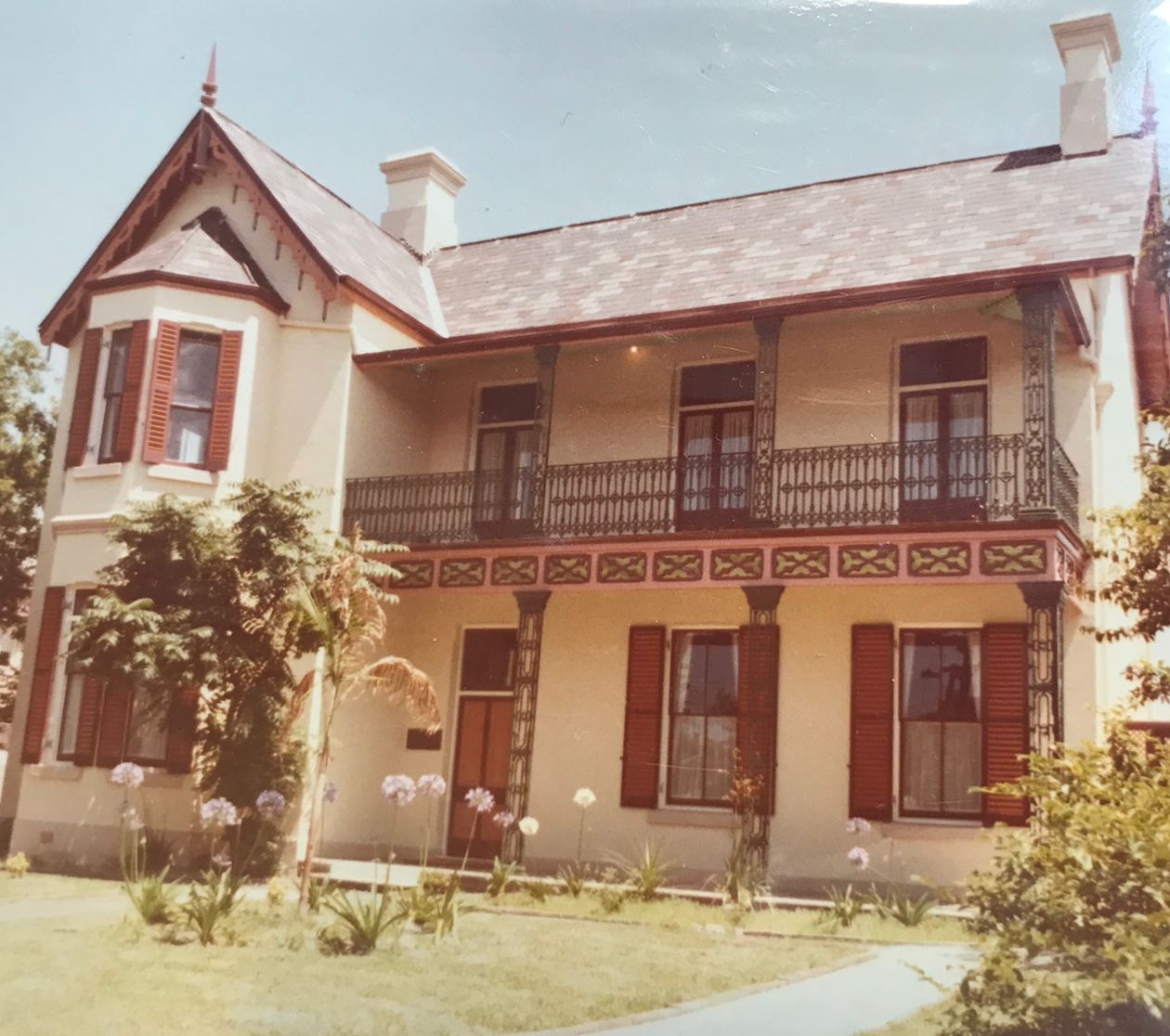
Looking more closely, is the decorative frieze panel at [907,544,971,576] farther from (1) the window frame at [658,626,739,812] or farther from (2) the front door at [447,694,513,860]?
(2) the front door at [447,694,513,860]

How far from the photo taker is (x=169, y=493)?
12.6 metres

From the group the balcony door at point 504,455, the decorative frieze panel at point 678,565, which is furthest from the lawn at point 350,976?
the balcony door at point 504,455

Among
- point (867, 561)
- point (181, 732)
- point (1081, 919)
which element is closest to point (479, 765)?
point (181, 732)

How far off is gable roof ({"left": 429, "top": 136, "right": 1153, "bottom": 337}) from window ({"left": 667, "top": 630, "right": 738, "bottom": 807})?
3.66 meters

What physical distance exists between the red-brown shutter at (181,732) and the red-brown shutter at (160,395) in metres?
2.65

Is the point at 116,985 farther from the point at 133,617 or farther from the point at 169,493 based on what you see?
the point at 169,493

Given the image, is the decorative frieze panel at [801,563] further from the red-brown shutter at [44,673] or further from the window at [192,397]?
the red-brown shutter at [44,673]

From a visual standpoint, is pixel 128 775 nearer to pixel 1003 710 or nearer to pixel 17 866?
pixel 17 866

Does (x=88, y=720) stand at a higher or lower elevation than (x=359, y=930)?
higher

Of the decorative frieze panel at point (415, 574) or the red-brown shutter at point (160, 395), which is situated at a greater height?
the red-brown shutter at point (160, 395)

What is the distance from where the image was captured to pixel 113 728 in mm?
13164

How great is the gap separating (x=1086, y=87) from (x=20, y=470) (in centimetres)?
1388

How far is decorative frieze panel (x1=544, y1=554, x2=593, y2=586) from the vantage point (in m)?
13.2

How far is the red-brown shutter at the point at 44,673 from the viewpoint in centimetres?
1337
